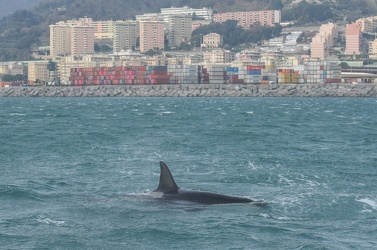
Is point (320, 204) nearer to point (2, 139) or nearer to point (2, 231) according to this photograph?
point (2, 231)

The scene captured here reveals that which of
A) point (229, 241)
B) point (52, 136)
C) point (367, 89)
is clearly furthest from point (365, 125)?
point (367, 89)

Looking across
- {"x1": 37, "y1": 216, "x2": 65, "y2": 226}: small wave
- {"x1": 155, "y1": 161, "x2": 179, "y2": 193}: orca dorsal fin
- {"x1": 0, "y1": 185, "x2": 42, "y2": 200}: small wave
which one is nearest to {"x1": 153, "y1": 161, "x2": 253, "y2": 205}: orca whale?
{"x1": 155, "y1": 161, "x2": 179, "y2": 193}: orca dorsal fin

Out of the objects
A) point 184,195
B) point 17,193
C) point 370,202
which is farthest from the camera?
point 17,193

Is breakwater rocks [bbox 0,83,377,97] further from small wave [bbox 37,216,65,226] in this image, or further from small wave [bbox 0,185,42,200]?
small wave [bbox 37,216,65,226]

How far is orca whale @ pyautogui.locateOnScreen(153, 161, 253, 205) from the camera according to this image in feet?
88.4

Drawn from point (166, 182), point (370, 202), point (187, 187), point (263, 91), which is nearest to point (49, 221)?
point (166, 182)

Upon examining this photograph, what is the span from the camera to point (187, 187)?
31.4m

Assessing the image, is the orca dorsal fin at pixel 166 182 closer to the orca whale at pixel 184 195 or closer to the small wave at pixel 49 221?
the orca whale at pixel 184 195

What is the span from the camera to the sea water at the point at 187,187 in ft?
77.9

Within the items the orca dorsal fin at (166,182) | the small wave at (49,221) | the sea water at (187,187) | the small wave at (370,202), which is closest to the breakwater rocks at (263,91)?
the sea water at (187,187)

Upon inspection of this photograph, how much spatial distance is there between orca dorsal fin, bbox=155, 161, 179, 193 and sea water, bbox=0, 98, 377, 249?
0.34m

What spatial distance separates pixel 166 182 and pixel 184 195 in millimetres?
596

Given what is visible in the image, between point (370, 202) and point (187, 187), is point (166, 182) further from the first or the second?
point (370, 202)

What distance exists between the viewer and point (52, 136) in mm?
53625
